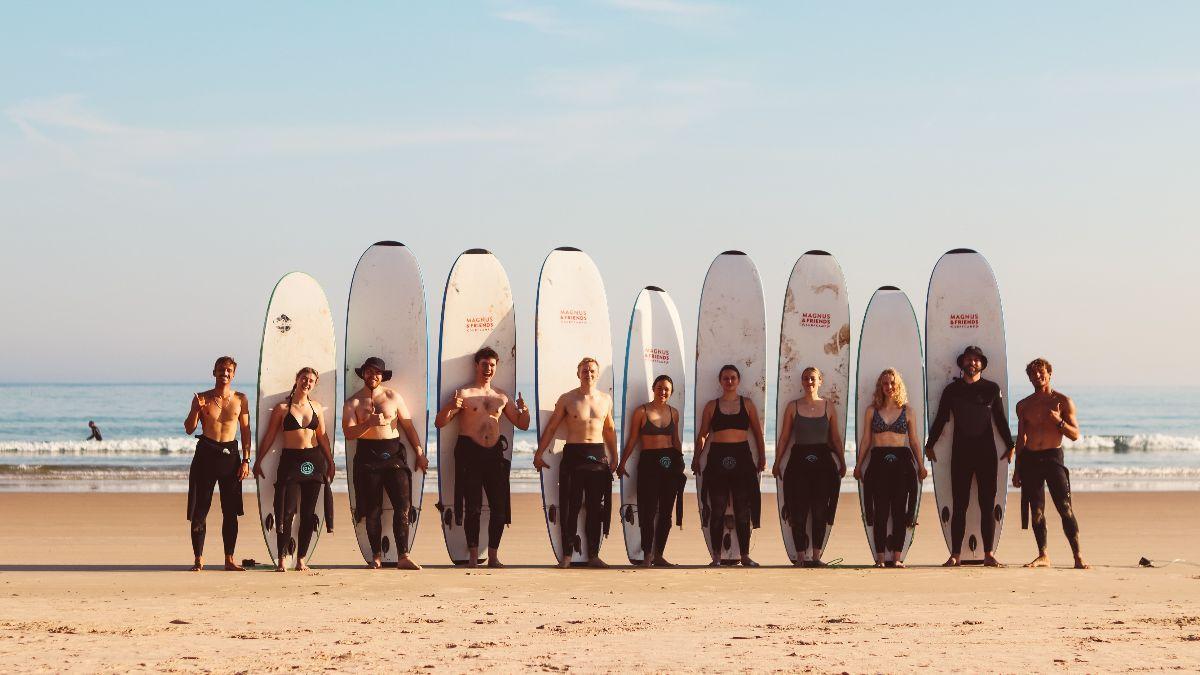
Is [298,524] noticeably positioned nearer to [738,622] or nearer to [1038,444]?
[738,622]

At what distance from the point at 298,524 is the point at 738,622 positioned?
323 centimetres

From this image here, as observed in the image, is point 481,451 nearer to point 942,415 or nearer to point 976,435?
point 942,415

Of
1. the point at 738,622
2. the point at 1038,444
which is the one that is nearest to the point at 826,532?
the point at 1038,444

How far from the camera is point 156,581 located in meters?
7.38

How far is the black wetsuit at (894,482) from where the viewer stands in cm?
786

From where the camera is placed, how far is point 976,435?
810 cm

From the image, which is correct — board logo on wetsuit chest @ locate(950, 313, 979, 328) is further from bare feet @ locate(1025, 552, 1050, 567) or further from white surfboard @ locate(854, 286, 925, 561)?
bare feet @ locate(1025, 552, 1050, 567)

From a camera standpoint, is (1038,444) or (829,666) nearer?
(829,666)

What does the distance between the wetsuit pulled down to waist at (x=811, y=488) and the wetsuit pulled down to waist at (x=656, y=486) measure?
2.32ft

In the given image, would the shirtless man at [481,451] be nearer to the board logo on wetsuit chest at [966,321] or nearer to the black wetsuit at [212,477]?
the black wetsuit at [212,477]

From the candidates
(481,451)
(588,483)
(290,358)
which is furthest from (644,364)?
(290,358)

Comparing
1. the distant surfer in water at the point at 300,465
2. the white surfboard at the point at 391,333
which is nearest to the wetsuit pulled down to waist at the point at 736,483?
the white surfboard at the point at 391,333

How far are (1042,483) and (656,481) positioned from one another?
94.2 inches

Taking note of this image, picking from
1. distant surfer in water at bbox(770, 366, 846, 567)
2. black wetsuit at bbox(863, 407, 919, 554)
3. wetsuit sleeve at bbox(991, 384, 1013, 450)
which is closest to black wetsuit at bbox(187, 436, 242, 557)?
distant surfer in water at bbox(770, 366, 846, 567)
